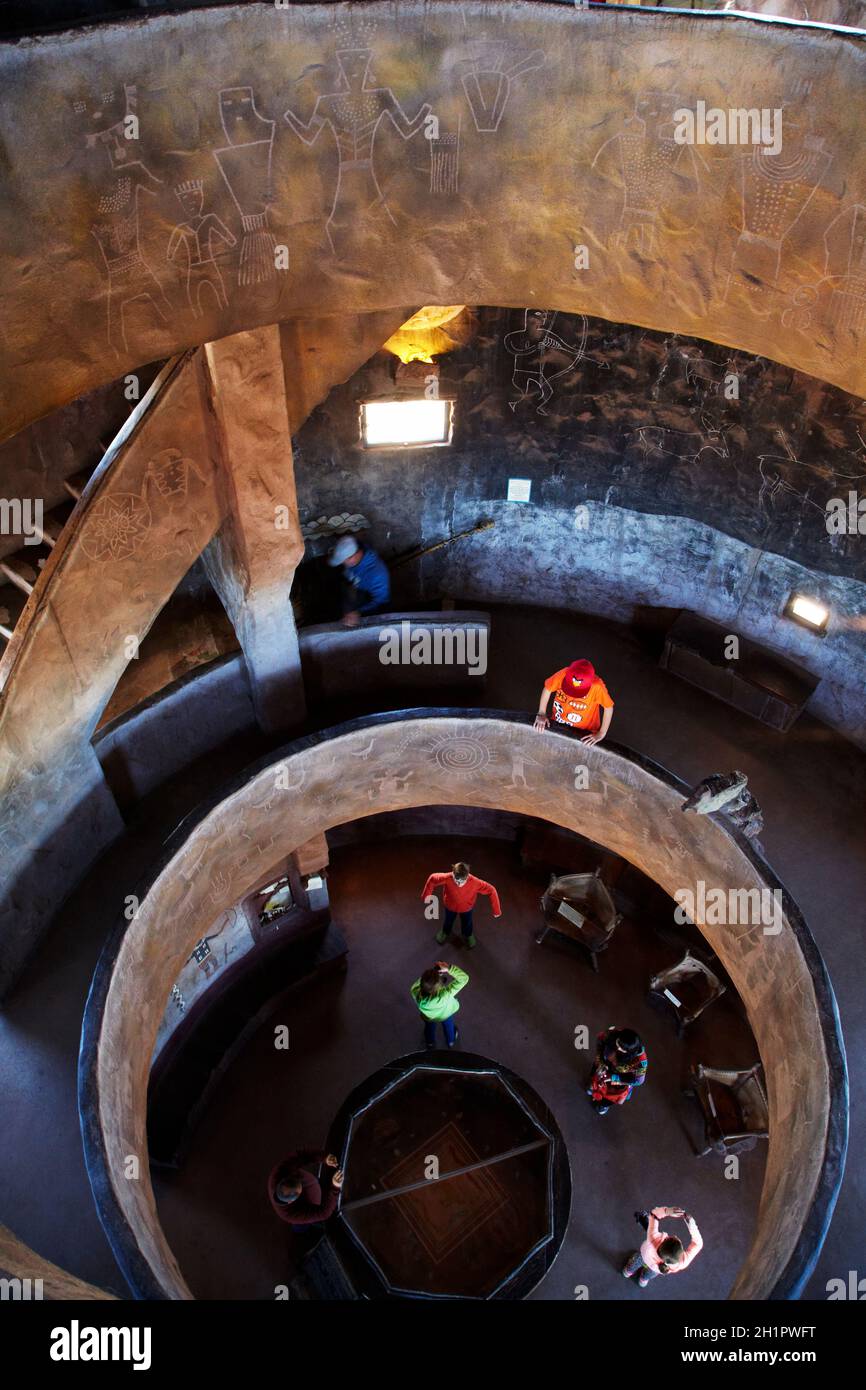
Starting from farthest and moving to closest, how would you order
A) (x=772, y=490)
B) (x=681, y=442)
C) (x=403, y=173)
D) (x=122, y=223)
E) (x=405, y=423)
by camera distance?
(x=405, y=423), (x=681, y=442), (x=772, y=490), (x=403, y=173), (x=122, y=223)

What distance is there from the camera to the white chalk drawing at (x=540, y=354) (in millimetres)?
10312

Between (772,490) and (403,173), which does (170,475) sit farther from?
(772,490)

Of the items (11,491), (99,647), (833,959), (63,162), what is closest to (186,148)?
(63,162)

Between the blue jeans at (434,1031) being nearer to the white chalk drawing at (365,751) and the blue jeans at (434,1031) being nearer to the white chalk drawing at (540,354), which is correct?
the white chalk drawing at (365,751)

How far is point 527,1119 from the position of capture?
1073 cm

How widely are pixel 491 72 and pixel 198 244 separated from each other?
1.86 m

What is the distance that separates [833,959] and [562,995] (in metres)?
4.21

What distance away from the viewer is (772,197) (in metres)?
5.14

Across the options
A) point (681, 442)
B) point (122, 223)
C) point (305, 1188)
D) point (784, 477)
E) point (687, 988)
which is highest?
point (681, 442)

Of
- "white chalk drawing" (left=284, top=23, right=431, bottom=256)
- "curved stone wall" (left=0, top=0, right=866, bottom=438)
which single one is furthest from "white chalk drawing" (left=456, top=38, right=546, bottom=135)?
"white chalk drawing" (left=284, top=23, right=431, bottom=256)

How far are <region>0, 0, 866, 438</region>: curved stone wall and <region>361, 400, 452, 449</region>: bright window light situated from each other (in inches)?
205

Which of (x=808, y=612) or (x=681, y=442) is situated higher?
(x=681, y=442)

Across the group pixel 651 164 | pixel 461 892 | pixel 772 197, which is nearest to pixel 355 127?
pixel 651 164

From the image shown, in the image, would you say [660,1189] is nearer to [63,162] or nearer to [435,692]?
[435,692]
